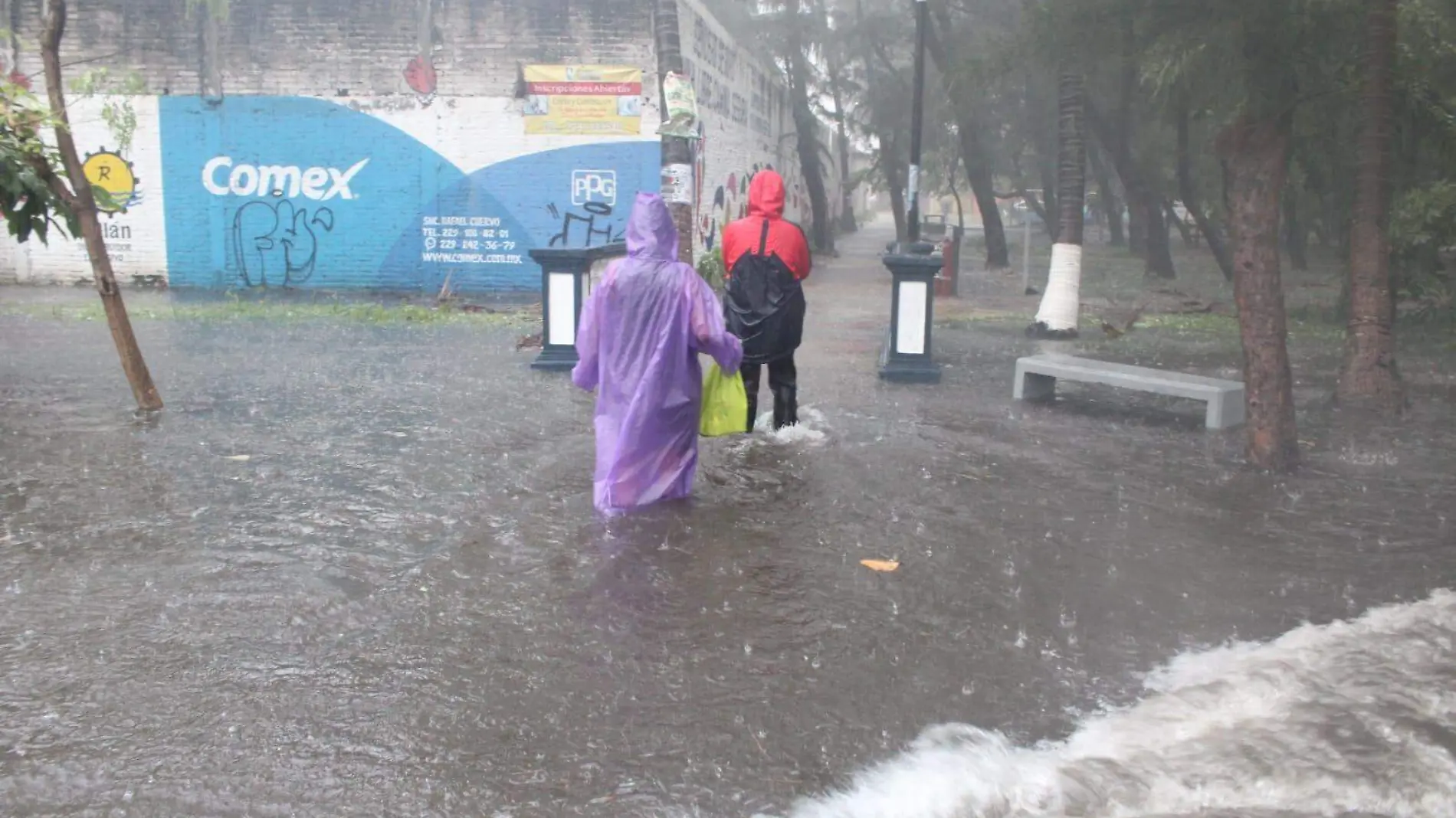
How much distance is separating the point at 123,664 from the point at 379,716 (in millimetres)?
1087

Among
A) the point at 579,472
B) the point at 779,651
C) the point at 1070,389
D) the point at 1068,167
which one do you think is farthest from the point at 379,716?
the point at 1068,167

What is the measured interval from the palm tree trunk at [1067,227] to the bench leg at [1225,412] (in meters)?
5.95

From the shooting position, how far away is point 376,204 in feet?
61.7

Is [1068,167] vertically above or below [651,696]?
above

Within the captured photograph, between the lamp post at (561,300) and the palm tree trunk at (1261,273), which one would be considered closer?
the palm tree trunk at (1261,273)

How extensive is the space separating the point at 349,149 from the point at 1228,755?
17.1m

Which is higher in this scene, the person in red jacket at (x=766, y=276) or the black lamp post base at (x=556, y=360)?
the person in red jacket at (x=766, y=276)

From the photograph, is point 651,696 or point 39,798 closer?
point 39,798

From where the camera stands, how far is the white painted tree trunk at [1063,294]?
1537 centimetres

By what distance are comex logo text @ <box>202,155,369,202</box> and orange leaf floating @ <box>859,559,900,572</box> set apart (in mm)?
14857

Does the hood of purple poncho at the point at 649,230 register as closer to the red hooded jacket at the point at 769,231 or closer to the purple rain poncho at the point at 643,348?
the purple rain poncho at the point at 643,348

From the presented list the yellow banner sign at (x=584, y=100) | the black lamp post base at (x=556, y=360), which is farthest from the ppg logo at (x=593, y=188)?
the black lamp post base at (x=556, y=360)

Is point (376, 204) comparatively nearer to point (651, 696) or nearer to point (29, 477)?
point (29, 477)

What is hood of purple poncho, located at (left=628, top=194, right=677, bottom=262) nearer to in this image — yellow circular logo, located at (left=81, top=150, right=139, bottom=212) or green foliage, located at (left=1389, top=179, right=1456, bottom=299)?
green foliage, located at (left=1389, top=179, right=1456, bottom=299)
